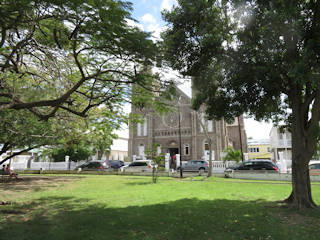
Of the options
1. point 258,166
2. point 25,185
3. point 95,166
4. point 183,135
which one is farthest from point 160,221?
point 183,135

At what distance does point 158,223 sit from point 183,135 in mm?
33700

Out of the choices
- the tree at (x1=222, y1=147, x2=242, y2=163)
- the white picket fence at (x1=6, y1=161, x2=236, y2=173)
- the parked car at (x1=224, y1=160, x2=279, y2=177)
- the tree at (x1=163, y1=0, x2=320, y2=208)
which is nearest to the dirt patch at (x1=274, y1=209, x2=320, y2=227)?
the tree at (x1=163, y1=0, x2=320, y2=208)

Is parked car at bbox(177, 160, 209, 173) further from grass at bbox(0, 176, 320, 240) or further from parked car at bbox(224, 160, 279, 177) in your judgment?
grass at bbox(0, 176, 320, 240)

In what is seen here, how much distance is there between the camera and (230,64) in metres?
7.61

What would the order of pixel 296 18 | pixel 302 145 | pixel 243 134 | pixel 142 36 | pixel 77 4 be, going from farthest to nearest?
pixel 243 134 → pixel 302 145 → pixel 296 18 → pixel 142 36 → pixel 77 4

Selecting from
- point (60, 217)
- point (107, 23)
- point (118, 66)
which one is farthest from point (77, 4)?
point (60, 217)

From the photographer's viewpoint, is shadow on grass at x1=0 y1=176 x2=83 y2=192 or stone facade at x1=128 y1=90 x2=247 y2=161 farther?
stone facade at x1=128 y1=90 x2=247 y2=161

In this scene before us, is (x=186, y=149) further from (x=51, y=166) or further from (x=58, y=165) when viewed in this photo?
(x=51, y=166)

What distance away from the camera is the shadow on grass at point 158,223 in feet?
15.9

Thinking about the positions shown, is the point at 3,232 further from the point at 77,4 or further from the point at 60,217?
the point at 77,4

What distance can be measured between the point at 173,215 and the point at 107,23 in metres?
5.44

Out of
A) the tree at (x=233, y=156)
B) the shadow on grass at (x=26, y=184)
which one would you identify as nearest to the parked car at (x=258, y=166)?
the tree at (x=233, y=156)

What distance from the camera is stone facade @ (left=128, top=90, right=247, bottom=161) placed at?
3709 cm

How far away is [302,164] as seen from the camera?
721 centimetres
